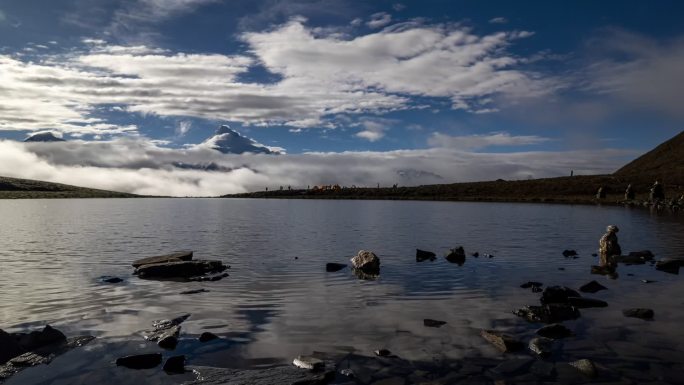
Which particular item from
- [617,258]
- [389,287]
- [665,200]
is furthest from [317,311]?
[665,200]

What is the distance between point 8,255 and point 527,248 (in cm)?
5033

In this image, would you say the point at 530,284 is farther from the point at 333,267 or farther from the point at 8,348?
the point at 8,348

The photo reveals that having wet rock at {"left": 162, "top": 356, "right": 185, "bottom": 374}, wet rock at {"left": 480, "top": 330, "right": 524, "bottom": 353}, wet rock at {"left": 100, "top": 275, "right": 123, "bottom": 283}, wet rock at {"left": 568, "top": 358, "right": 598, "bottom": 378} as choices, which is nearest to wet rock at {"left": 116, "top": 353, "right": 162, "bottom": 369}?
wet rock at {"left": 162, "top": 356, "right": 185, "bottom": 374}

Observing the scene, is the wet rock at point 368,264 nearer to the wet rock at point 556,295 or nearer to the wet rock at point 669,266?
the wet rock at point 556,295

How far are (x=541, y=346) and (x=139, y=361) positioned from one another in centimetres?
1434

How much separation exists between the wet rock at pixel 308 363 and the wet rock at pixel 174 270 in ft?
64.1

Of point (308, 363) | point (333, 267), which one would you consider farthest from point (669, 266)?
point (308, 363)

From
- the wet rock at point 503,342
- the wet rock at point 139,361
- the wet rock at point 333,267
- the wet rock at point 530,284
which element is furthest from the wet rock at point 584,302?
the wet rock at point 139,361

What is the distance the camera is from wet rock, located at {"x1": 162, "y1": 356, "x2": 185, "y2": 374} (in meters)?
16.0

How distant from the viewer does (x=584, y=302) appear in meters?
24.7

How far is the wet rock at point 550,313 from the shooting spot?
72.9 feet

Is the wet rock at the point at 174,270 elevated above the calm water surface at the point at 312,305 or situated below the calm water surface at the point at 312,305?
above

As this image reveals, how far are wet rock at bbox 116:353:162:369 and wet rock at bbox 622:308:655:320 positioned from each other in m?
20.5

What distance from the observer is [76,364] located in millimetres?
16734
